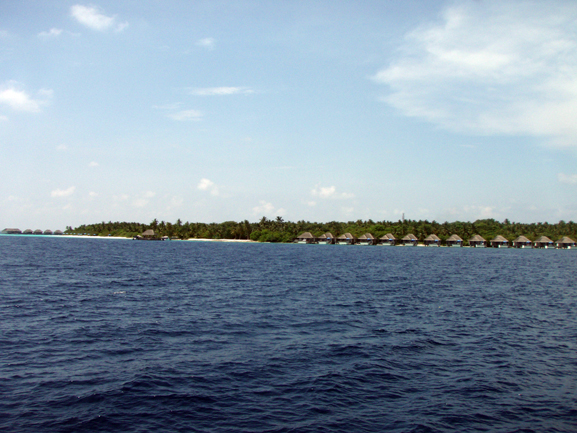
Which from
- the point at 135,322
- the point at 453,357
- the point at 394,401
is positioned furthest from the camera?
the point at 135,322

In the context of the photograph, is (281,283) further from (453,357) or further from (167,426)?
(167,426)

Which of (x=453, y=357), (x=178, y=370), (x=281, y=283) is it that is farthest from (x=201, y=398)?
(x=281, y=283)

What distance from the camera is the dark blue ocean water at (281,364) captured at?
50.9 ft

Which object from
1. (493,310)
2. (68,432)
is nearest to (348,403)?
(68,432)

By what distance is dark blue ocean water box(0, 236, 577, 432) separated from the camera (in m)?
15.5

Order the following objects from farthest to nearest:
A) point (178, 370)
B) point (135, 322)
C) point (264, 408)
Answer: point (135, 322) < point (178, 370) < point (264, 408)

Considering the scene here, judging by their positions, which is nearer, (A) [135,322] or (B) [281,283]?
(A) [135,322]

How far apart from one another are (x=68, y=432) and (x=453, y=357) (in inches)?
767

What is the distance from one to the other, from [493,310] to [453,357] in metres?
18.5

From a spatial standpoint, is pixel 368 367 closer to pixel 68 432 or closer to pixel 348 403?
pixel 348 403

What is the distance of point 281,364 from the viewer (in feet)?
71.0

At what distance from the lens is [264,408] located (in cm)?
1614

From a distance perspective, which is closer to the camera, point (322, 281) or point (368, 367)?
point (368, 367)

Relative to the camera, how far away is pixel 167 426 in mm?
14641
